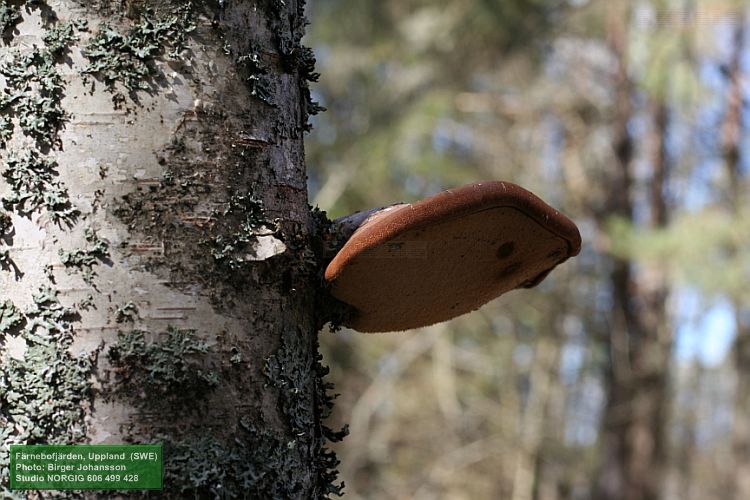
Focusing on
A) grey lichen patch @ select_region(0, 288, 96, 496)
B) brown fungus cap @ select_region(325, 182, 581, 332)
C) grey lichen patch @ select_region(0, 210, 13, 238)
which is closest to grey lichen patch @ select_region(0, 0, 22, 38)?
grey lichen patch @ select_region(0, 210, 13, 238)

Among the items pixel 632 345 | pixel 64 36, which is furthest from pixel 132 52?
pixel 632 345

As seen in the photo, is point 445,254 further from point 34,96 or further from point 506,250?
point 34,96

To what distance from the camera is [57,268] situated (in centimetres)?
113

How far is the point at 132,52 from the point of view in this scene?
1.17 meters

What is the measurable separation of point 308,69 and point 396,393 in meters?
9.95

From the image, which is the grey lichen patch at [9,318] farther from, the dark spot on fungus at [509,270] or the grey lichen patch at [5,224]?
the dark spot on fungus at [509,270]

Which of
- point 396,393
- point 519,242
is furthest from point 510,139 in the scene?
point 519,242

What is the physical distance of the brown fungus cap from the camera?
1.22 metres

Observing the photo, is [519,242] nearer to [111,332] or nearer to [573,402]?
[111,332]

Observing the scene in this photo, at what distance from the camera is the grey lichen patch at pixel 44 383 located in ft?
3.60

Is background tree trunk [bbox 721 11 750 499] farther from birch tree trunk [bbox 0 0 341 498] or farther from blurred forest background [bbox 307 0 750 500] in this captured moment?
birch tree trunk [bbox 0 0 341 498]

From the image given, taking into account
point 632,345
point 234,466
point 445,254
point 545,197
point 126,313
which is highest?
point 545,197

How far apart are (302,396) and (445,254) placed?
344mm

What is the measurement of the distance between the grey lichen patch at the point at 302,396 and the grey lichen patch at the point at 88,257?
288 millimetres
